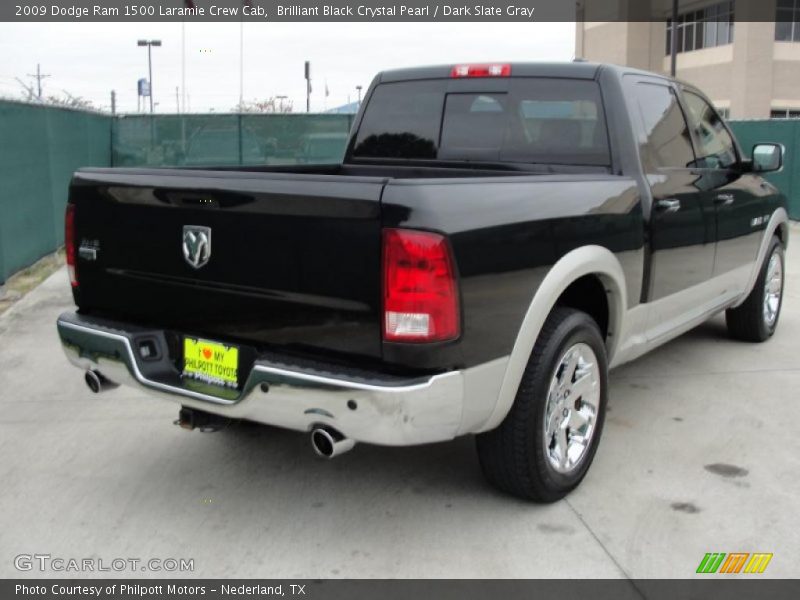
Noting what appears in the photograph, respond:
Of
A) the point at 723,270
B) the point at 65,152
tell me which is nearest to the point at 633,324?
the point at 723,270

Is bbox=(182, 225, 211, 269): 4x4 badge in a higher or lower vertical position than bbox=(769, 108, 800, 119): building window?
lower

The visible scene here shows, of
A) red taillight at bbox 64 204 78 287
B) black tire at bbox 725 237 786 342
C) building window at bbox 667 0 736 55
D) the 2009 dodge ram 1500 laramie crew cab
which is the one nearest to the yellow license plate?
the 2009 dodge ram 1500 laramie crew cab

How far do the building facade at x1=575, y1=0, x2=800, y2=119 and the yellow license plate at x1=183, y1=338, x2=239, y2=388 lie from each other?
3250 centimetres

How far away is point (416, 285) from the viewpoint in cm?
292

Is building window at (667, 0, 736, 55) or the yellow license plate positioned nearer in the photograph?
the yellow license plate

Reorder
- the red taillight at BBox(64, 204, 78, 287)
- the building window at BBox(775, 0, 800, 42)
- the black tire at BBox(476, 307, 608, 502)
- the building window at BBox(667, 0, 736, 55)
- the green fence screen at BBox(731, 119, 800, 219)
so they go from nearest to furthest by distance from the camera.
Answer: the black tire at BBox(476, 307, 608, 502), the red taillight at BBox(64, 204, 78, 287), the green fence screen at BBox(731, 119, 800, 219), the building window at BBox(775, 0, 800, 42), the building window at BBox(667, 0, 736, 55)

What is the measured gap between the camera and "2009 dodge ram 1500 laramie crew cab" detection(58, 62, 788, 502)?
2.96 meters

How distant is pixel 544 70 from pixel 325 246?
6.83ft

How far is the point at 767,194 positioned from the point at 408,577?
4.17m

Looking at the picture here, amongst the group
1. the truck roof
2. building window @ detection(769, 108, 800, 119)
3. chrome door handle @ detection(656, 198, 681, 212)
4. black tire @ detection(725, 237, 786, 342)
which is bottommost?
black tire @ detection(725, 237, 786, 342)

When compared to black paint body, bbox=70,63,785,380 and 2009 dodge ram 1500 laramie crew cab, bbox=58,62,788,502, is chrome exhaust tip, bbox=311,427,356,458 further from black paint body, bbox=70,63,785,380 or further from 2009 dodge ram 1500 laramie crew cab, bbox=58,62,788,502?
black paint body, bbox=70,63,785,380

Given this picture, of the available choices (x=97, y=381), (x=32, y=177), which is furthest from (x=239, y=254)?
(x=32, y=177)

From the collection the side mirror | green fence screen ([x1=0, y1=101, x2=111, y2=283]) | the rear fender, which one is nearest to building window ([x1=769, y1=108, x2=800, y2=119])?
green fence screen ([x1=0, y1=101, x2=111, y2=283])

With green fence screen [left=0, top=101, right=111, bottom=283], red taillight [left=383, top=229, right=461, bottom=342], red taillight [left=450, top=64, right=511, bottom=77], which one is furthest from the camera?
green fence screen [left=0, top=101, right=111, bottom=283]
